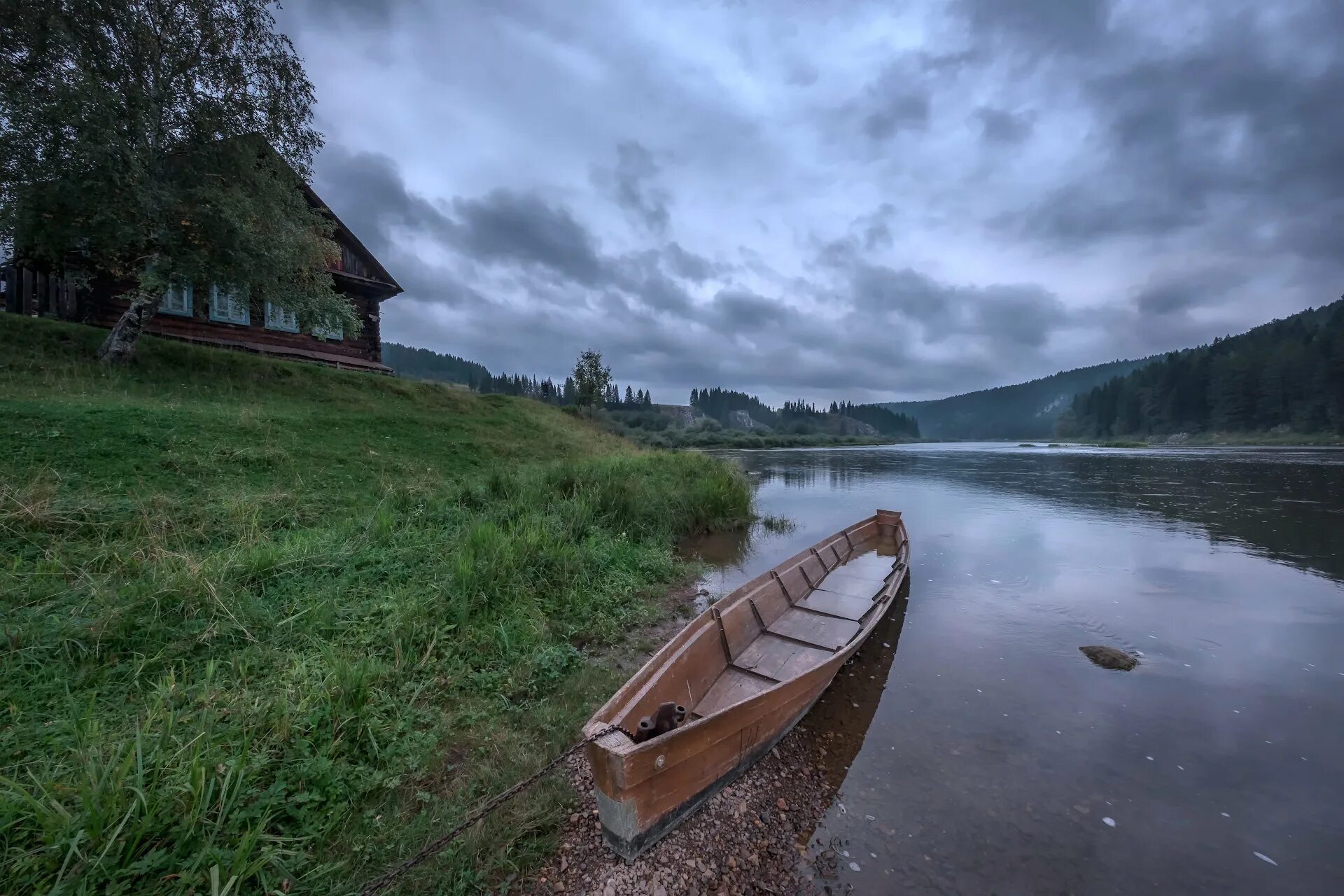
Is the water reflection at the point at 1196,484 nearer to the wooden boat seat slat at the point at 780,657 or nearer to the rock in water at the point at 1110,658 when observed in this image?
the rock in water at the point at 1110,658

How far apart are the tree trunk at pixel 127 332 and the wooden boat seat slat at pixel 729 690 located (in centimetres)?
1698

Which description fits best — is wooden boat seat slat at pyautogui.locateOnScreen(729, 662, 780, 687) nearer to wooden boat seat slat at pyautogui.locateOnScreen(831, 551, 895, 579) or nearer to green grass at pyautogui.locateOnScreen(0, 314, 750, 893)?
green grass at pyautogui.locateOnScreen(0, 314, 750, 893)

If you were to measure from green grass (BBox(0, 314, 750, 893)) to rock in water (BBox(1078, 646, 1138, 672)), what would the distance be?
6285 millimetres

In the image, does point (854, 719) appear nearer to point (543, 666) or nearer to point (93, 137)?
point (543, 666)

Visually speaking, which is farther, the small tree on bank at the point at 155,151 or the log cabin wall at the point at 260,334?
the log cabin wall at the point at 260,334

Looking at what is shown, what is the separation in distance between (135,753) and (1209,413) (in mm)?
115482

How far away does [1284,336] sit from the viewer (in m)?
81.9

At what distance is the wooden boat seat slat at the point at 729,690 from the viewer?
16.9 feet

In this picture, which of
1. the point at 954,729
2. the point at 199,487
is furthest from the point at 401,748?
the point at 199,487

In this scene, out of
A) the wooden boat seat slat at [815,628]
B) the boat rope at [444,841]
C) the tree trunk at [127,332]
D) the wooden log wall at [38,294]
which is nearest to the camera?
the boat rope at [444,841]

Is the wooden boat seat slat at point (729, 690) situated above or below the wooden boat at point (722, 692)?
below

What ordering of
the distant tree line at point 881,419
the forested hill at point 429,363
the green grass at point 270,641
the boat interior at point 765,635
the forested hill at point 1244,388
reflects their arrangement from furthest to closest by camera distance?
the distant tree line at point 881,419
the forested hill at point 429,363
the forested hill at point 1244,388
the boat interior at point 765,635
the green grass at point 270,641

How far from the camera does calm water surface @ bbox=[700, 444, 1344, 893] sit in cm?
375

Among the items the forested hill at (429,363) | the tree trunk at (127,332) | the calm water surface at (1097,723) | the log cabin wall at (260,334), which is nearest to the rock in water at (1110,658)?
the calm water surface at (1097,723)
